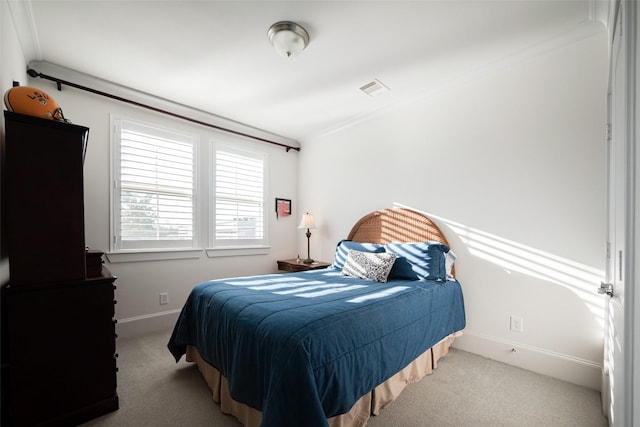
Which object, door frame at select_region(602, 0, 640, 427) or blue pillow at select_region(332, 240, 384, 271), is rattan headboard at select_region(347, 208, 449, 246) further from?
door frame at select_region(602, 0, 640, 427)

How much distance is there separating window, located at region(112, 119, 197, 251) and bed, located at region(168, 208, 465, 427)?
1.42 meters

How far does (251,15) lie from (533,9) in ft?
6.52

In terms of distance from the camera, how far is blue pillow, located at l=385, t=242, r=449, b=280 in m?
2.71

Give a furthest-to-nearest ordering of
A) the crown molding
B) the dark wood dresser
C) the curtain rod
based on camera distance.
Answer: the curtain rod, the crown molding, the dark wood dresser

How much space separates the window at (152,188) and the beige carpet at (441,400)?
136 centimetres

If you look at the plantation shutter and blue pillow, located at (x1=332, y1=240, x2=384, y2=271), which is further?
the plantation shutter

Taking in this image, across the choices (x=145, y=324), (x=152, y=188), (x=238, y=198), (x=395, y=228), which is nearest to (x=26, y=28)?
(x=152, y=188)

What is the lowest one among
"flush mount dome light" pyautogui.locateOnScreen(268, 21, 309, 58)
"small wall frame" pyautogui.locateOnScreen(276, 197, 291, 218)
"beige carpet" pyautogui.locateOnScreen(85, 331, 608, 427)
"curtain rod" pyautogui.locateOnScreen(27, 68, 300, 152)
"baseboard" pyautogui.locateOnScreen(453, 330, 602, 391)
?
"beige carpet" pyautogui.locateOnScreen(85, 331, 608, 427)

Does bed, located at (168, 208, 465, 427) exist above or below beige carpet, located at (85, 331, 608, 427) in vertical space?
above

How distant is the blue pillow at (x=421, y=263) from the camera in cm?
271

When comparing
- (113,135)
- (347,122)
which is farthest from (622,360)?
(113,135)

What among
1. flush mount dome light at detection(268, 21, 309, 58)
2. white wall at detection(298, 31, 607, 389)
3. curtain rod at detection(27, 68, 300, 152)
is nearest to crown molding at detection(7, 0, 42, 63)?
curtain rod at detection(27, 68, 300, 152)

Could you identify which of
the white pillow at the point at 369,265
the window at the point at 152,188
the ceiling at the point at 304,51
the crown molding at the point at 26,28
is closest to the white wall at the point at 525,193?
the ceiling at the point at 304,51

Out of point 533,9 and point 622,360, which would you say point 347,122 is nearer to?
point 533,9
